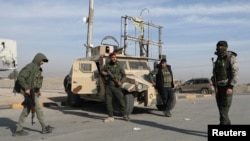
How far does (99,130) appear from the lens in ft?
27.8

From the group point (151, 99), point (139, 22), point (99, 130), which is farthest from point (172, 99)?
point (139, 22)

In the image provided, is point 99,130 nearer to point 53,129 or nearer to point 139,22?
point 53,129

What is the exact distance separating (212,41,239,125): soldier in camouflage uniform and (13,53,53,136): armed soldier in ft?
12.1

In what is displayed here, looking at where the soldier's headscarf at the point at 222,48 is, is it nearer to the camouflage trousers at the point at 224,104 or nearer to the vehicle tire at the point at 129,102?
the camouflage trousers at the point at 224,104

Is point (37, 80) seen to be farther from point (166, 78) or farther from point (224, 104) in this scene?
point (166, 78)

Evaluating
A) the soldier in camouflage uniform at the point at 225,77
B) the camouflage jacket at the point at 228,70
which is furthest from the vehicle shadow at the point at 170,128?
the camouflage jacket at the point at 228,70

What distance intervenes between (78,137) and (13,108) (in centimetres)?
698

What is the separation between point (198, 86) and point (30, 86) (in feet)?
81.2

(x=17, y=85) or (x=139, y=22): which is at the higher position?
(x=139, y=22)

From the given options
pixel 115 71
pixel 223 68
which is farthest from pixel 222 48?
pixel 115 71

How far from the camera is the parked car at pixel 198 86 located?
30422 mm

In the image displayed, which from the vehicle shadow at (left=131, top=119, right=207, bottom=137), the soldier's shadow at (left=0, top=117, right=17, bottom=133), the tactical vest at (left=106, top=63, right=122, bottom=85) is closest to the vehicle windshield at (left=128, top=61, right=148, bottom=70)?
the tactical vest at (left=106, top=63, right=122, bottom=85)

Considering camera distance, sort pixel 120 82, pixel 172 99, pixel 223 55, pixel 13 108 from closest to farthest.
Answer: pixel 223 55
pixel 120 82
pixel 172 99
pixel 13 108

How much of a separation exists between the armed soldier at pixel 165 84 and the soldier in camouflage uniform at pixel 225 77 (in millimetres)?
3845
